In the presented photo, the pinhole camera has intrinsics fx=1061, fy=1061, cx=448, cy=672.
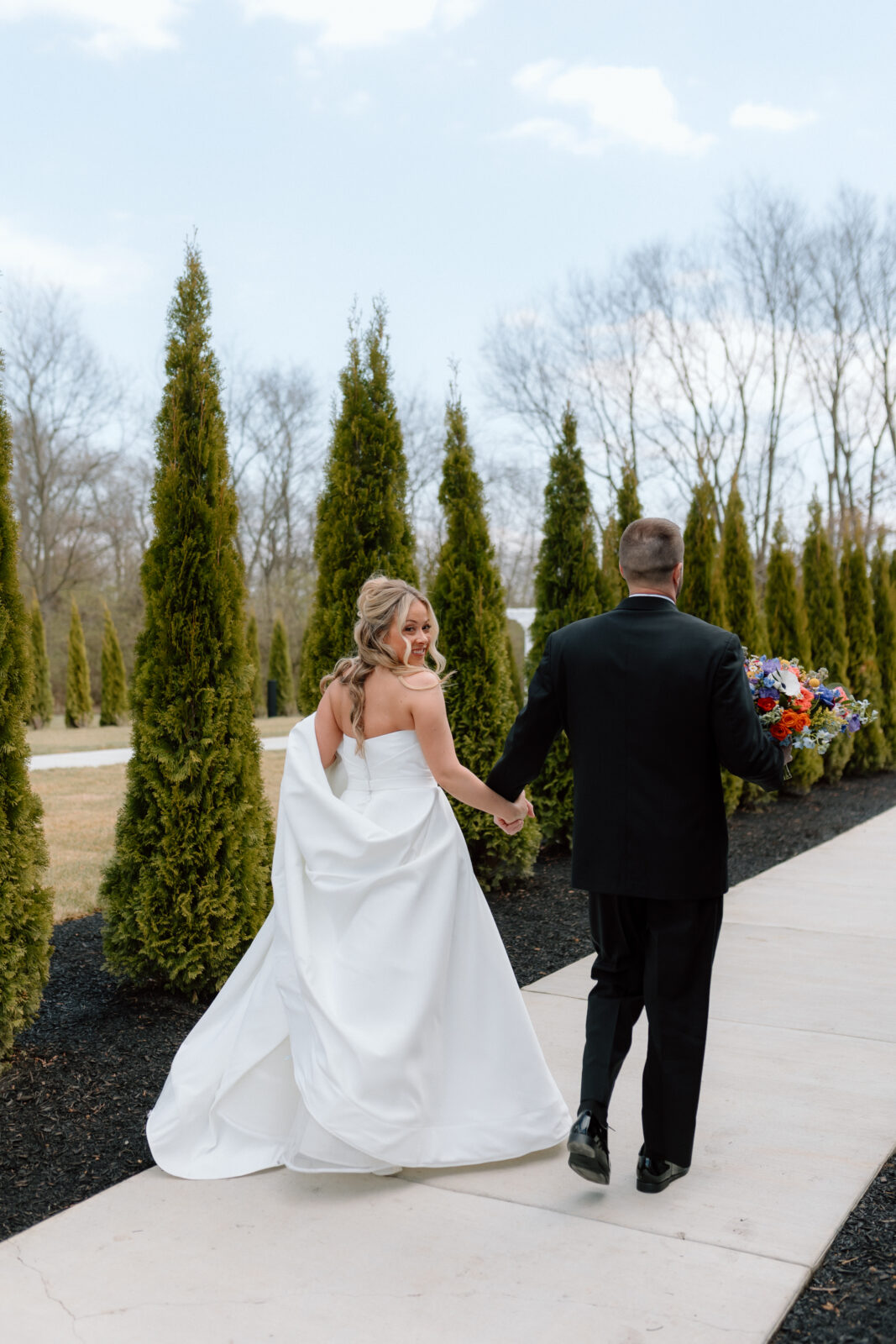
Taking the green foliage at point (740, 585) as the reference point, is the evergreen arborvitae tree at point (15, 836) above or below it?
below

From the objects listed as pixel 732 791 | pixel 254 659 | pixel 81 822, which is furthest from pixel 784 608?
pixel 81 822

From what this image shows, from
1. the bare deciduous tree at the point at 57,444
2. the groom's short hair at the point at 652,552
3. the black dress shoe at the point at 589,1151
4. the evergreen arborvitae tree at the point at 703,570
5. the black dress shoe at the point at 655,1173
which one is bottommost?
the black dress shoe at the point at 655,1173

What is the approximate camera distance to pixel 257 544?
121ft

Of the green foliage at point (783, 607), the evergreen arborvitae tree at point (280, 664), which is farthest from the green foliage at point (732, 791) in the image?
the evergreen arborvitae tree at point (280, 664)

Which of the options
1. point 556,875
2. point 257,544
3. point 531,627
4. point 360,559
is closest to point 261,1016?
point 360,559

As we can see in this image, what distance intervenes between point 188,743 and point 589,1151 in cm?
292

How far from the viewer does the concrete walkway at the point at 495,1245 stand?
8.25 ft

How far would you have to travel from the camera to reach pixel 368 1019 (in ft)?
10.9

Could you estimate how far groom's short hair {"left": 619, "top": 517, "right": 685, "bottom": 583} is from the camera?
3213mm

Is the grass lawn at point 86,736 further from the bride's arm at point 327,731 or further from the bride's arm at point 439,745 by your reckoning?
the bride's arm at point 439,745

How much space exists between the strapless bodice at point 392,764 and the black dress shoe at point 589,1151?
1.17m

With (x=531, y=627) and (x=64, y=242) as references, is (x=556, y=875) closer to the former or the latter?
(x=531, y=627)

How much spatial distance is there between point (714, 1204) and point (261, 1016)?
5.00 feet

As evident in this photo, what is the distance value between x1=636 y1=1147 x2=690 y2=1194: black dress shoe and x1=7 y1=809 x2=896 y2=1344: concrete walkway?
1.6 inches
